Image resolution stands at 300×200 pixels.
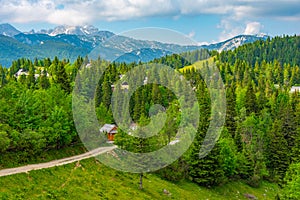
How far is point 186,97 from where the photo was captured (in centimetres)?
7962

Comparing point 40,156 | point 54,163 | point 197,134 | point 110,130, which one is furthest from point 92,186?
point 110,130

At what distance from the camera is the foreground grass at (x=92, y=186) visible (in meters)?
32.4

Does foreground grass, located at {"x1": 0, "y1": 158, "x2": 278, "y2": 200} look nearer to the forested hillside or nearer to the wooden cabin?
the forested hillside

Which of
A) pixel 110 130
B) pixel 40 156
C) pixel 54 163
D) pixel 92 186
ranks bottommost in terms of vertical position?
pixel 92 186

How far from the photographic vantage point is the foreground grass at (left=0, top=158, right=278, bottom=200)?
32.4 m

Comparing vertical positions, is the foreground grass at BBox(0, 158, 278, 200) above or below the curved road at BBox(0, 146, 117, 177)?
below

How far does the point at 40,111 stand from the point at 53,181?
1210 cm

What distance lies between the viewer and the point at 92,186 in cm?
3834

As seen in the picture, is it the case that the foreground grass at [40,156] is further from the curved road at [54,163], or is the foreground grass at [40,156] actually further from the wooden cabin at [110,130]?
the wooden cabin at [110,130]

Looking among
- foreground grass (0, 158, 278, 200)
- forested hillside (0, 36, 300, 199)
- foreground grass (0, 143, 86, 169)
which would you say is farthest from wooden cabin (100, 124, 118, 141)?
foreground grass (0, 158, 278, 200)

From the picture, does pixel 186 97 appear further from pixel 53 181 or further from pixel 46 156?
pixel 53 181

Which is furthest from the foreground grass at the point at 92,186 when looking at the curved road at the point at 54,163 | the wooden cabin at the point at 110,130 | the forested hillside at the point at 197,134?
the wooden cabin at the point at 110,130

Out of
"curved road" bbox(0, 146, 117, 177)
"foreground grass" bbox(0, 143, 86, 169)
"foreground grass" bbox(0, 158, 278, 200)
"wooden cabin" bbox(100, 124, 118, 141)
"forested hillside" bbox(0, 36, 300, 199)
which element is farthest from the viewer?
"wooden cabin" bbox(100, 124, 118, 141)

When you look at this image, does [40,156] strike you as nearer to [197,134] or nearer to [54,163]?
[54,163]
